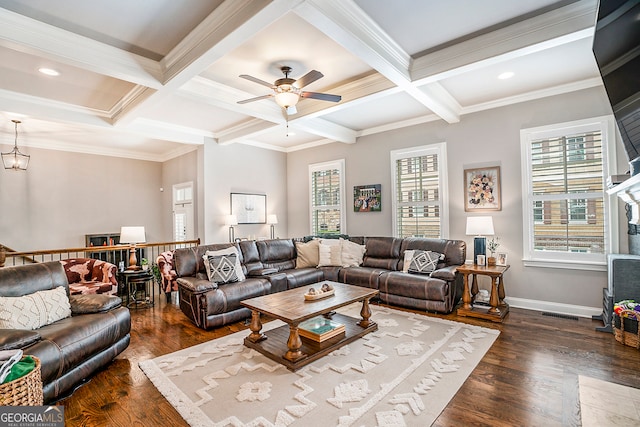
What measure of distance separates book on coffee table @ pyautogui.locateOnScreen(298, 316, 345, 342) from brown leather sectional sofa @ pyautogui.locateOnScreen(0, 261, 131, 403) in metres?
1.66

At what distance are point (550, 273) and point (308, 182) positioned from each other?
4.67 metres

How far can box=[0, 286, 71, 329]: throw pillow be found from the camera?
2.33 m

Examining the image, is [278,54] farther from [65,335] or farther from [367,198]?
[367,198]

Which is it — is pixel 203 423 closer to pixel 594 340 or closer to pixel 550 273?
pixel 594 340

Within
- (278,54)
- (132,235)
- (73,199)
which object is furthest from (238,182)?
(278,54)

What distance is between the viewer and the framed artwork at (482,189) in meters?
4.63

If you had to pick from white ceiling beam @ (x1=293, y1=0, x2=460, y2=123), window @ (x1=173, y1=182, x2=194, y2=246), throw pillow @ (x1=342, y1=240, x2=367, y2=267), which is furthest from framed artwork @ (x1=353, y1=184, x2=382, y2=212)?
window @ (x1=173, y1=182, x2=194, y2=246)

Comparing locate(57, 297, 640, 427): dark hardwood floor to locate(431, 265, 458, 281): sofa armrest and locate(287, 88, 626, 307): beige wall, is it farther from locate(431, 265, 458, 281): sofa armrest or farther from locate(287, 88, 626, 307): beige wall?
locate(431, 265, 458, 281): sofa armrest

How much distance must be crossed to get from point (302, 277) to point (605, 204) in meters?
4.02

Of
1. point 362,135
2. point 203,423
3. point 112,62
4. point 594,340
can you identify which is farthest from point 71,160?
point 594,340

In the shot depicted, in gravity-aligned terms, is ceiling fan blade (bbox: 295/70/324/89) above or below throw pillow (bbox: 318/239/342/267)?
above

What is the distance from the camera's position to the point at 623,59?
1.95 meters

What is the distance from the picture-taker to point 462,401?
2.22 meters

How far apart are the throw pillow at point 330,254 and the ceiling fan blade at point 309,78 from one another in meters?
2.90
